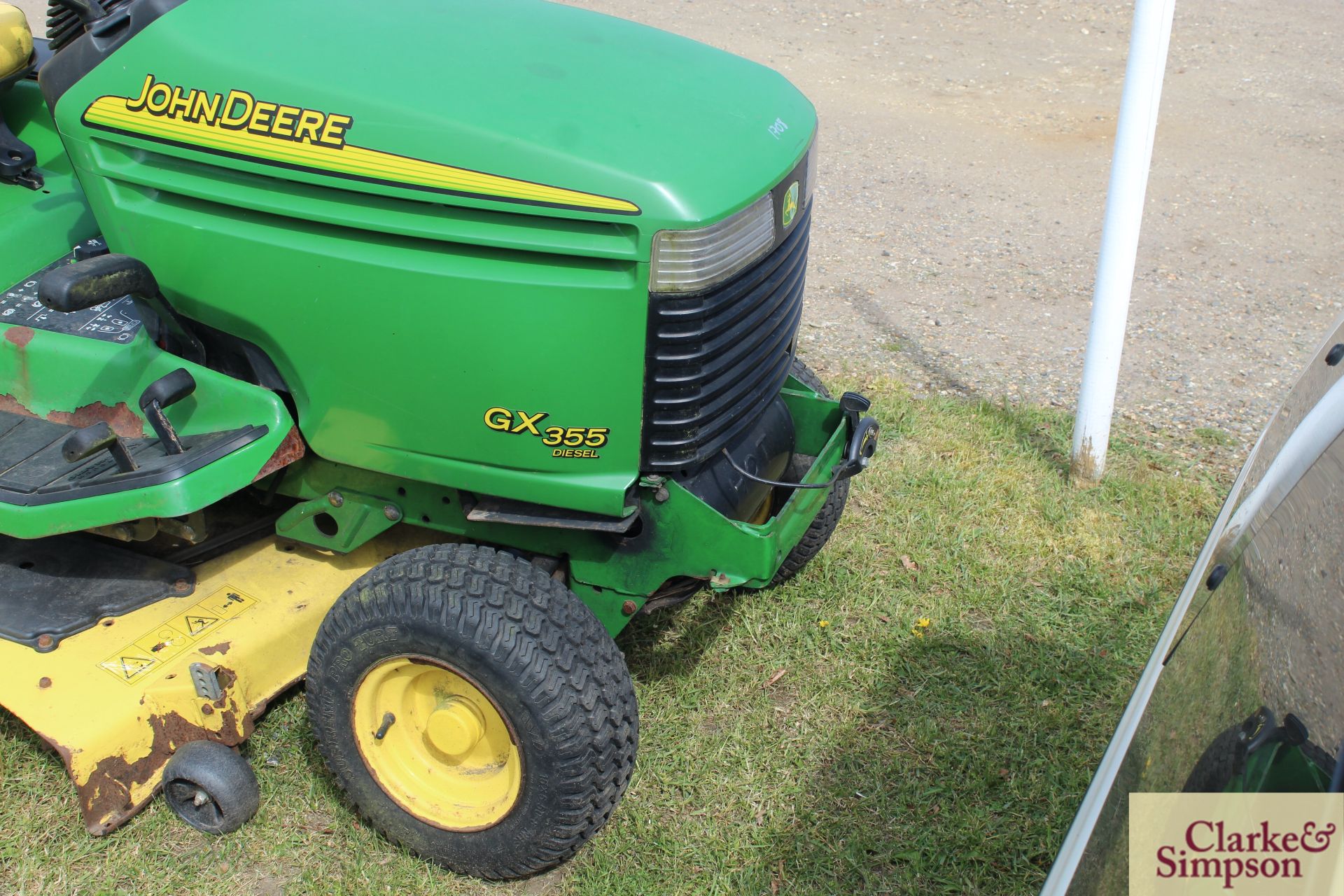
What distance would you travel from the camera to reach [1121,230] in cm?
319

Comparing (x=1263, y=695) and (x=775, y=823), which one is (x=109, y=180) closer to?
(x=775, y=823)

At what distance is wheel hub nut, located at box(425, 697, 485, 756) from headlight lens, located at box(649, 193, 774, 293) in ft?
3.04

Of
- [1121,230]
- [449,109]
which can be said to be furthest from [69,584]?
[1121,230]

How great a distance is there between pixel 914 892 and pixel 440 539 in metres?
1.31

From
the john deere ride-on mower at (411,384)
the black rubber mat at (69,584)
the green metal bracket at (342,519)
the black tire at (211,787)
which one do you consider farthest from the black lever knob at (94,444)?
the black tire at (211,787)

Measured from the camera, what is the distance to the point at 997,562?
3.24m

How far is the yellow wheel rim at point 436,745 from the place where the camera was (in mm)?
2221

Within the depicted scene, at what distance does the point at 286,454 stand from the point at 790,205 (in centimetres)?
108

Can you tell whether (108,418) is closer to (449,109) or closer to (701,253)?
(449,109)

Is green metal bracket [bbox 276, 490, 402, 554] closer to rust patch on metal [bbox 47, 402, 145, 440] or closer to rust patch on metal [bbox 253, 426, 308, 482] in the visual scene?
rust patch on metal [bbox 253, 426, 308, 482]

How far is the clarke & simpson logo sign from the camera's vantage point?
116cm

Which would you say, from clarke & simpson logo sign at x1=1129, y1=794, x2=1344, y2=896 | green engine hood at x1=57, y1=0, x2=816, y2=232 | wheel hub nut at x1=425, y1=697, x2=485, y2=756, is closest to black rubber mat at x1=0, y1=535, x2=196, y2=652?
wheel hub nut at x1=425, y1=697, x2=485, y2=756

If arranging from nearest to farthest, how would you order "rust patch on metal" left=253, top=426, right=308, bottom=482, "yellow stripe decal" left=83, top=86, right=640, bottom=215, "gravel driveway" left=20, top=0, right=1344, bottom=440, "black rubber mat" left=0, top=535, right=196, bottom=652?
"yellow stripe decal" left=83, top=86, right=640, bottom=215 < "rust patch on metal" left=253, top=426, right=308, bottom=482 < "black rubber mat" left=0, top=535, right=196, bottom=652 < "gravel driveway" left=20, top=0, right=1344, bottom=440

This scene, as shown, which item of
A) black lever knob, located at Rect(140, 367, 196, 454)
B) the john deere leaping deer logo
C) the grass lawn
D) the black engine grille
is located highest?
the john deere leaping deer logo
